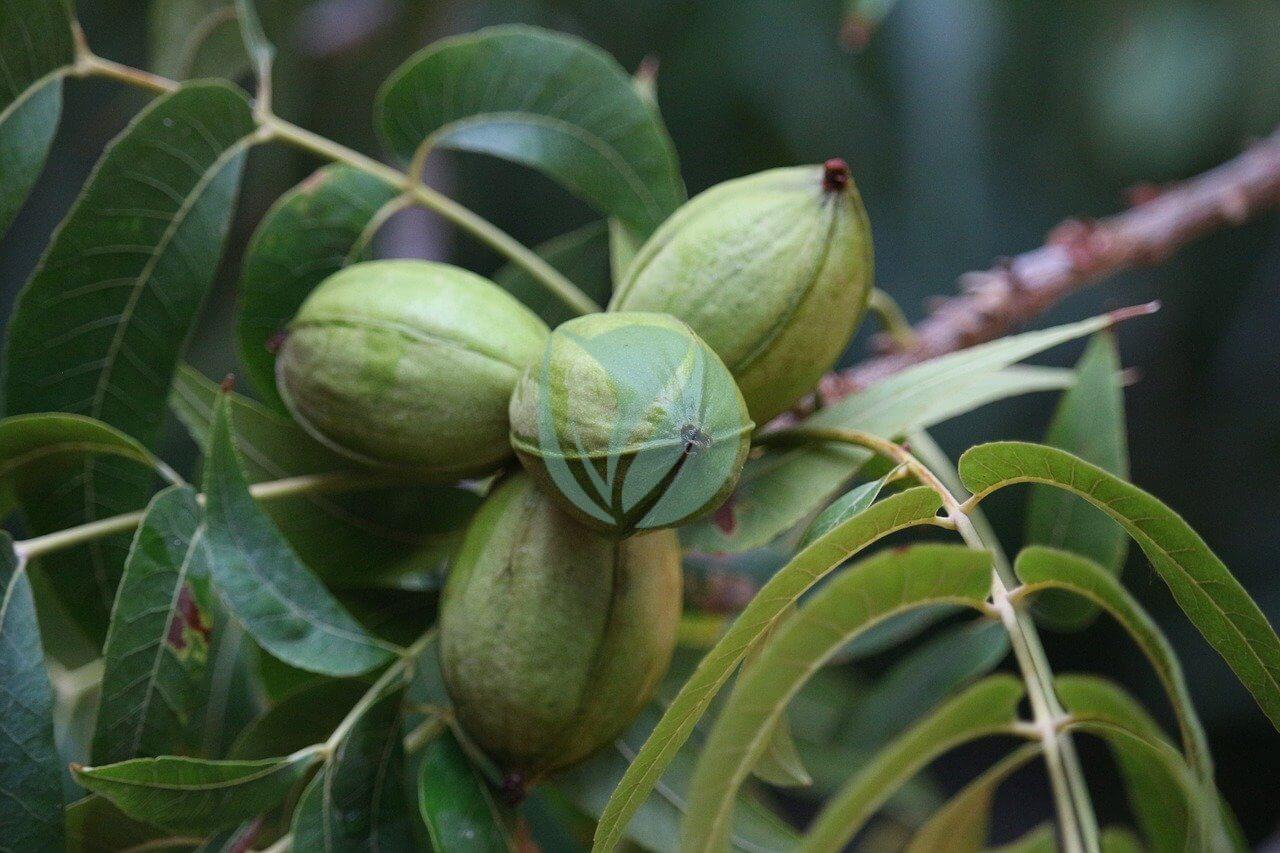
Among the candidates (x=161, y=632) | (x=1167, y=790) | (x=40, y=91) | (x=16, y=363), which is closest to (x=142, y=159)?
(x=40, y=91)

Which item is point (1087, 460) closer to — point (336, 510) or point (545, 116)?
point (545, 116)

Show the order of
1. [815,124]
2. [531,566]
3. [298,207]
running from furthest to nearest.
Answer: [815,124], [298,207], [531,566]

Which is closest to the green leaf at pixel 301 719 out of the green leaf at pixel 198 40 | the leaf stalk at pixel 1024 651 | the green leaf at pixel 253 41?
the leaf stalk at pixel 1024 651

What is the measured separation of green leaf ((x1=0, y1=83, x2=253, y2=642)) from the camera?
118cm

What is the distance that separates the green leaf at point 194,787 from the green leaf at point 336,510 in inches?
11.0

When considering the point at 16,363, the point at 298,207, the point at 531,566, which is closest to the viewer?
the point at 531,566

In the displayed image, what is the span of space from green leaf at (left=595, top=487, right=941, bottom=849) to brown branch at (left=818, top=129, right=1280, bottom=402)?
2.07 ft

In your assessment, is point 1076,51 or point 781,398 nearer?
point 781,398

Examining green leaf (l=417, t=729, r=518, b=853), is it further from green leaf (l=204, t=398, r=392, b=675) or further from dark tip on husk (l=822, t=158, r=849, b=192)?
dark tip on husk (l=822, t=158, r=849, b=192)

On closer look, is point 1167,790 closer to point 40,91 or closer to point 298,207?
point 298,207

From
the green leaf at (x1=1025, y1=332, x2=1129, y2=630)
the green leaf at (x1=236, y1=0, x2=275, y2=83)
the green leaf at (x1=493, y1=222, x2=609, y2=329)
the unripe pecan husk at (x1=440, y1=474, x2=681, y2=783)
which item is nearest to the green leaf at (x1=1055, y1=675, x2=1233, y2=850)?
the green leaf at (x1=1025, y1=332, x2=1129, y2=630)

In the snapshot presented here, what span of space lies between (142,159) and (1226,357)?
3297 millimetres

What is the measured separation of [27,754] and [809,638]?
0.77 metres

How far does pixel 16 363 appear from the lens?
1183 mm
